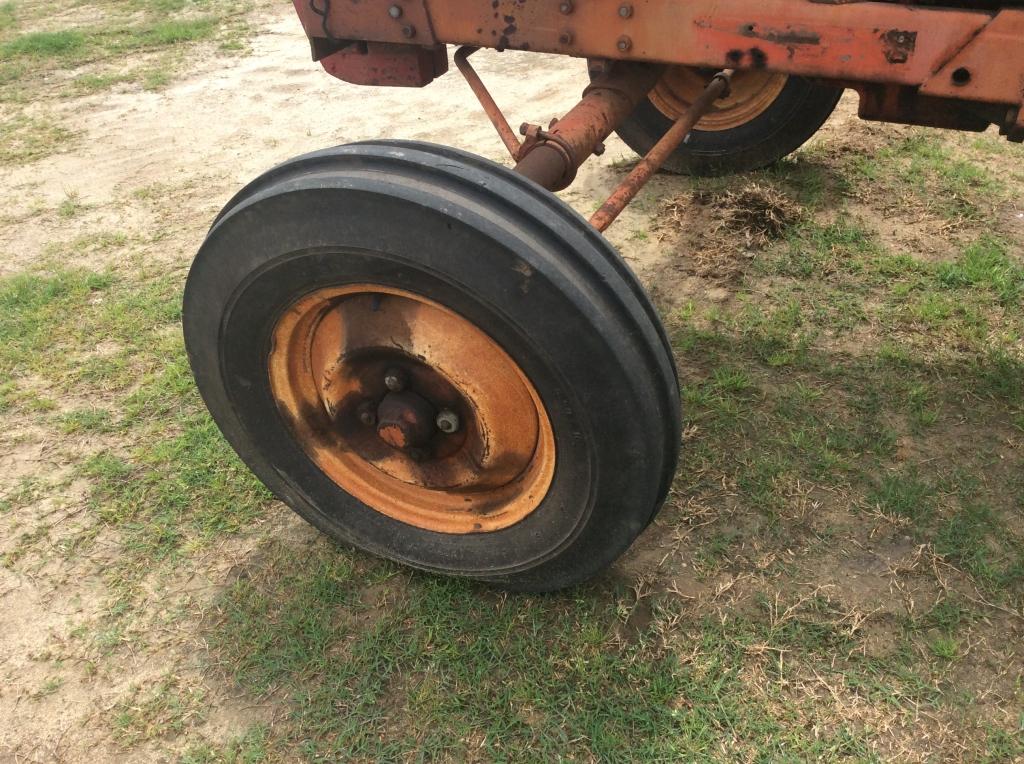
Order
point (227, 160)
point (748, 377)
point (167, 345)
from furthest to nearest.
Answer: point (227, 160) → point (167, 345) → point (748, 377)

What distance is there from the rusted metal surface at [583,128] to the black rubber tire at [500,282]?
0.50 m

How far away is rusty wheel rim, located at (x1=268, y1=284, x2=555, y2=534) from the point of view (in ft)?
5.78

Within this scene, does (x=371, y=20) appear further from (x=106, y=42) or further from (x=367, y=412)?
(x=106, y=42)

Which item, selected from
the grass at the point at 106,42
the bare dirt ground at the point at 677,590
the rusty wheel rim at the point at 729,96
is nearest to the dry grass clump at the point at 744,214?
the bare dirt ground at the point at 677,590

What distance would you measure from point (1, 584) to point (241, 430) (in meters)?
0.91

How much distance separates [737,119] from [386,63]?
1.81 m

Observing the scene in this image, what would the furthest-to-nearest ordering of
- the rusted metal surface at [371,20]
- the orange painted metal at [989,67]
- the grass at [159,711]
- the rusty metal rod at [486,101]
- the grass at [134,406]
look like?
the rusty metal rod at [486,101]
the grass at [134,406]
the rusted metal surface at [371,20]
the grass at [159,711]
the orange painted metal at [989,67]

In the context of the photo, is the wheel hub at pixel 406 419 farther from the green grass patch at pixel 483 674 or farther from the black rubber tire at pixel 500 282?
the green grass patch at pixel 483 674

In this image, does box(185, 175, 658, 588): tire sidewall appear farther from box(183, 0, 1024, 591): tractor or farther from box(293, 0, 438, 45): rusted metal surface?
box(293, 0, 438, 45): rusted metal surface

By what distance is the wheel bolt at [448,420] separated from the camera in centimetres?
190

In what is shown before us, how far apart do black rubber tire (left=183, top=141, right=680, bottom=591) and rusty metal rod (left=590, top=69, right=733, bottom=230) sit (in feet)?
1.46

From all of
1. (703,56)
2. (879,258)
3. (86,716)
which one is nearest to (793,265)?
(879,258)

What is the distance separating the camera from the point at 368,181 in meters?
1.55

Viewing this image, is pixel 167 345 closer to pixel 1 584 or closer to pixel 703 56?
pixel 1 584
